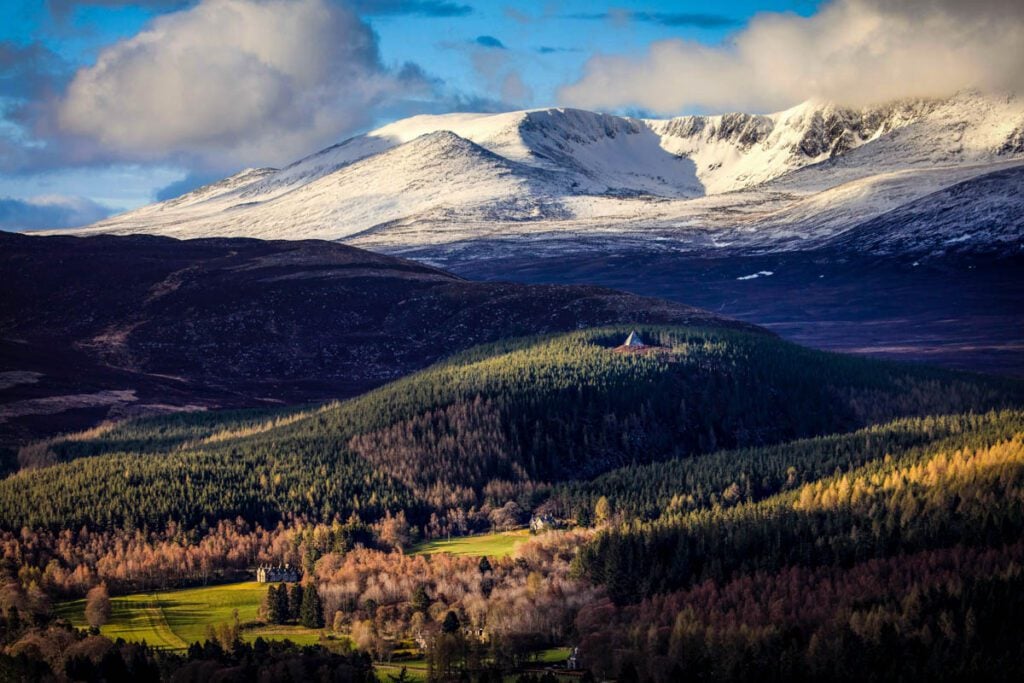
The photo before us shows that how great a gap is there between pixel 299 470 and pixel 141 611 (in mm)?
44982

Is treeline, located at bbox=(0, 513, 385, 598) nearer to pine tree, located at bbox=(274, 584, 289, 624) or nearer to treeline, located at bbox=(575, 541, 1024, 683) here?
pine tree, located at bbox=(274, 584, 289, 624)

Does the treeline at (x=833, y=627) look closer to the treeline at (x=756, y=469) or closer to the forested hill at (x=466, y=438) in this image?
the treeline at (x=756, y=469)

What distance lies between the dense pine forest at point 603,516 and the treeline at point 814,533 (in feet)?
0.83

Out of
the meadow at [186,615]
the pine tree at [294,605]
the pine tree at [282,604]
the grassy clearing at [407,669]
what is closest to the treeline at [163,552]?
the meadow at [186,615]

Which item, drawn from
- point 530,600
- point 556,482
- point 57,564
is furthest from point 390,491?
point 530,600

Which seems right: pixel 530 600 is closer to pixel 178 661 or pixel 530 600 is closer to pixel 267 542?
pixel 178 661

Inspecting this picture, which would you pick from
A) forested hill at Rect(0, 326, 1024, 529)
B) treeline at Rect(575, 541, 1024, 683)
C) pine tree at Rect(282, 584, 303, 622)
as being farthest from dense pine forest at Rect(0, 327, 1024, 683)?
pine tree at Rect(282, 584, 303, 622)

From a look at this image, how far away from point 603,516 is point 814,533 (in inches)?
1015

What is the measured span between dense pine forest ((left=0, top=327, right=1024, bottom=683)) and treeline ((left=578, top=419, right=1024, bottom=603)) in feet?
0.83

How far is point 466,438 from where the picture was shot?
552ft

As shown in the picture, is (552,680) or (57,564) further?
(57,564)

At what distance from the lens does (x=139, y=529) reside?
135875mm

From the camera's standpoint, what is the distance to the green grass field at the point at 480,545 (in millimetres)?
129000

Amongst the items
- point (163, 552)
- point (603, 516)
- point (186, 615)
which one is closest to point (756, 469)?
point (603, 516)
